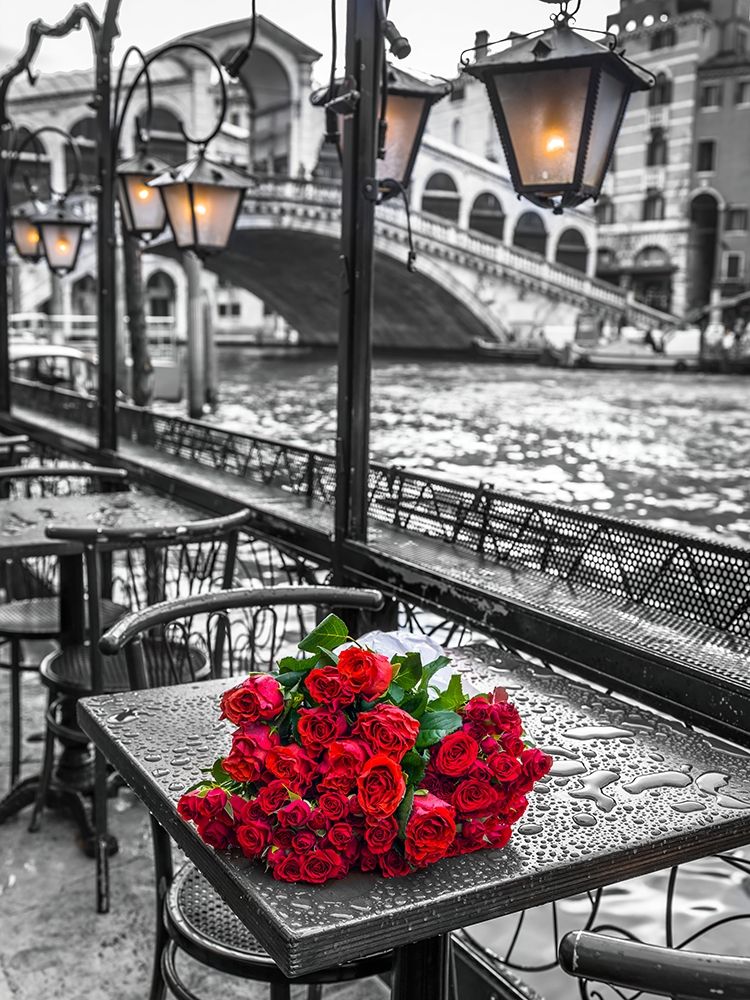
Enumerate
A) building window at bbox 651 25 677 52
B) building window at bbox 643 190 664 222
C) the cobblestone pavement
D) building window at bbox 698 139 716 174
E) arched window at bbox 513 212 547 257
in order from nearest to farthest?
1. the cobblestone pavement
2. building window at bbox 651 25 677 52
3. building window at bbox 698 139 716 174
4. building window at bbox 643 190 664 222
5. arched window at bbox 513 212 547 257

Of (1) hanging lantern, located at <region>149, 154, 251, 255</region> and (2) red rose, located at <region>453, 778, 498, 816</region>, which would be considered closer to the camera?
(2) red rose, located at <region>453, 778, 498, 816</region>

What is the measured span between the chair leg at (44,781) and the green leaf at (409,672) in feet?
6.99

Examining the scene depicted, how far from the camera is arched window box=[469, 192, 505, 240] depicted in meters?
42.4

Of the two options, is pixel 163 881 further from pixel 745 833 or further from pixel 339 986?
pixel 745 833

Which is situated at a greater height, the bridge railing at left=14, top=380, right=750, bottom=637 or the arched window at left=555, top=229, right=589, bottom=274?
the arched window at left=555, top=229, right=589, bottom=274

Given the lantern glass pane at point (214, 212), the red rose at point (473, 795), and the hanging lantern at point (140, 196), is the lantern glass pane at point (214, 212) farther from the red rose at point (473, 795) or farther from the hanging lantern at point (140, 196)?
the red rose at point (473, 795)

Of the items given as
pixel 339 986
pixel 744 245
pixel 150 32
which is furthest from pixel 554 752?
pixel 744 245

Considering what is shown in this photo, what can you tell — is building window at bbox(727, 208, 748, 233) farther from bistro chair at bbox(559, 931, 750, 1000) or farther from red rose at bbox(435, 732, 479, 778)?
bistro chair at bbox(559, 931, 750, 1000)

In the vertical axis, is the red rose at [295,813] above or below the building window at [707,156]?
below

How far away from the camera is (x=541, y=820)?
1663 millimetres

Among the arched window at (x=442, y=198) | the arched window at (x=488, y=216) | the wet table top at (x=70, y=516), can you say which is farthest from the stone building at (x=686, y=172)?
→ the wet table top at (x=70, y=516)

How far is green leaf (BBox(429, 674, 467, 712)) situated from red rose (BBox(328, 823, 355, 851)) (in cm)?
20

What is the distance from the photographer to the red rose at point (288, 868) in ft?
4.70

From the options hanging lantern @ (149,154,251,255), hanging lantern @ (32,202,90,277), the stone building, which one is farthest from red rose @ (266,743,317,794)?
the stone building
